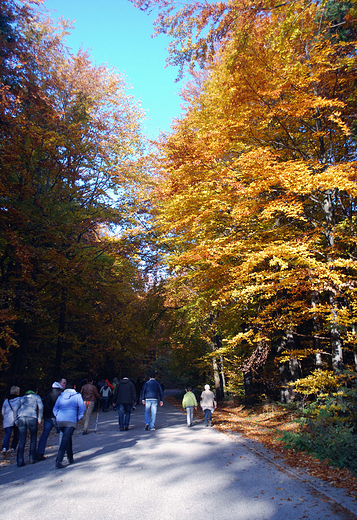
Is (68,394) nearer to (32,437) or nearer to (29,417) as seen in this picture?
(29,417)

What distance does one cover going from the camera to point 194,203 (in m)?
11.2

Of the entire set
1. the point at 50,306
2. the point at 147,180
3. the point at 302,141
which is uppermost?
the point at 147,180

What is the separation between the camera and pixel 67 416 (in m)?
6.40

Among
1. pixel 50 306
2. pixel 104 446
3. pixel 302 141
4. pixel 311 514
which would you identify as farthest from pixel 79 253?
pixel 311 514

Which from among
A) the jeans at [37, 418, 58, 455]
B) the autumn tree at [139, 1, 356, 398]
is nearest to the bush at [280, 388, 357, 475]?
the autumn tree at [139, 1, 356, 398]

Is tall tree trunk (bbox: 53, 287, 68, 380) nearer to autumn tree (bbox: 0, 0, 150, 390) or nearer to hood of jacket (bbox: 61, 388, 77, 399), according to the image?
autumn tree (bbox: 0, 0, 150, 390)

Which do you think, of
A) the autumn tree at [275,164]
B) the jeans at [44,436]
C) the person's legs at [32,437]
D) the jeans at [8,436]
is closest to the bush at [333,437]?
the autumn tree at [275,164]

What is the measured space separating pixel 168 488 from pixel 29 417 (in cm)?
358

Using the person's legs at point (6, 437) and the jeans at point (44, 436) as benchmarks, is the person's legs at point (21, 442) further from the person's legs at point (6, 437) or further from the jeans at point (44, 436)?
the person's legs at point (6, 437)

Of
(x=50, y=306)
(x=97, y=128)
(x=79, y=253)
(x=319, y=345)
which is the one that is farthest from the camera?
(x=97, y=128)

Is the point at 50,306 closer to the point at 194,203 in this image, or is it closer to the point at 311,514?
the point at 194,203

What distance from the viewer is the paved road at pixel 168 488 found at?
4.10m

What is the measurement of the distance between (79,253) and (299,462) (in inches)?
486

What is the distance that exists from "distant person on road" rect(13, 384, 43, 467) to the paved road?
1.04ft
